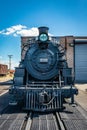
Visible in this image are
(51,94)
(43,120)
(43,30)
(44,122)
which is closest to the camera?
(44,122)

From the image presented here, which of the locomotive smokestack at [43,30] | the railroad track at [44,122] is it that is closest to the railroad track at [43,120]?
the railroad track at [44,122]

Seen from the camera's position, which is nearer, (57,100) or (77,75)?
(57,100)

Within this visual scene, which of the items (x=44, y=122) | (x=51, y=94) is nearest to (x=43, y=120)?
(x=44, y=122)

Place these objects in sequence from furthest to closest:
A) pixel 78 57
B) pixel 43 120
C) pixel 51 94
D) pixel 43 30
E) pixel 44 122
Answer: pixel 78 57, pixel 43 30, pixel 51 94, pixel 43 120, pixel 44 122

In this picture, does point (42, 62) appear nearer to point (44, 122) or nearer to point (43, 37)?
point (43, 37)

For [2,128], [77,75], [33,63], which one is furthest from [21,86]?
[77,75]

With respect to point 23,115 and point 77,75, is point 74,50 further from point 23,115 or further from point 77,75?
point 23,115

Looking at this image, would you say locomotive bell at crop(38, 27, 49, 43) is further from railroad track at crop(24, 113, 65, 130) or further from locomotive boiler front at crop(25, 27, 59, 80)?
railroad track at crop(24, 113, 65, 130)

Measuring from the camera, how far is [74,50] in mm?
30938

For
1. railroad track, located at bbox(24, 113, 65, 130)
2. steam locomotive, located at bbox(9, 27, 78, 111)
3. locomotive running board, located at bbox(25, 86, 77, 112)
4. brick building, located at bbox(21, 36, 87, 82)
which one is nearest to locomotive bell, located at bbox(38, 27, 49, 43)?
steam locomotive, located at bbox(9, 27, 78, 111)

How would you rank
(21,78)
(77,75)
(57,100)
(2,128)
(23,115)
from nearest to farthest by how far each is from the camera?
(2,128), (23,115), (57,100), (21,78), (77,75)

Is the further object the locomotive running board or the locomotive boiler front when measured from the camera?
the locomotive boiler front

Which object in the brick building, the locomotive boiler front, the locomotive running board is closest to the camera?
the locomotive running board

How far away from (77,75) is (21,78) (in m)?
21.1
